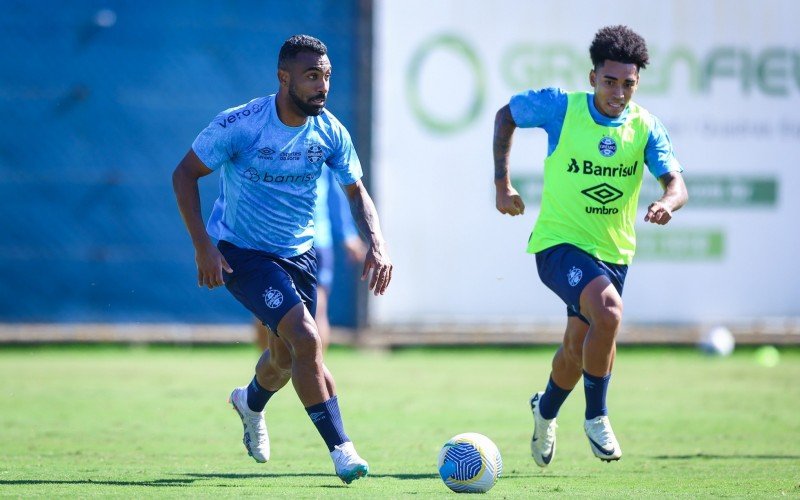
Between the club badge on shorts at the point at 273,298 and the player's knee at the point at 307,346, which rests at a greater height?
the club badge on shorts at the point at 273,298

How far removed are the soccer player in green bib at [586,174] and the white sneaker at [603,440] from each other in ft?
1.44

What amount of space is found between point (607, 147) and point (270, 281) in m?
2.29

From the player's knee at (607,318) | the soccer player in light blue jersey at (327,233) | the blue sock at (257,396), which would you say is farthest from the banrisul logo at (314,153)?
the soccer player in light blue jersey at (327,233)

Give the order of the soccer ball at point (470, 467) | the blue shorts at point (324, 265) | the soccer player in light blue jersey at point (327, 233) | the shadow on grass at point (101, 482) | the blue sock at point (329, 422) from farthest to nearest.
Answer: the blue shorts at point (324, 265), the soccer player in light blue jersey at point (327, 233), the blue sock at point (329, 422), the shadow on grass at point (101, 482), the soccer ball at point (470, 467)

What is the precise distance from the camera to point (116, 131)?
17.2 m

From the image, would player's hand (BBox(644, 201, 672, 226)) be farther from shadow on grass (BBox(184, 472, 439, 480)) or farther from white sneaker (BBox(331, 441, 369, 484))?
white sneaker (BBox(331, 441, 369, 484))

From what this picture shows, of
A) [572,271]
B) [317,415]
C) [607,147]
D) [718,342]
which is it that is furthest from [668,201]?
[718,342]

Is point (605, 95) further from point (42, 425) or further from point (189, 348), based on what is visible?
point (189, 348)

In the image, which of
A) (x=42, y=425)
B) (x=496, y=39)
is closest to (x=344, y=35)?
(x=496, y=39)

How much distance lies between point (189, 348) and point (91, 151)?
286 centimetres

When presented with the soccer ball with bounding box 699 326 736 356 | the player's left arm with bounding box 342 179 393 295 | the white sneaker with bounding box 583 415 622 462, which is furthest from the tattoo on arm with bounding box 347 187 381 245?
the soccer ball with bounding box 699 326 736 356

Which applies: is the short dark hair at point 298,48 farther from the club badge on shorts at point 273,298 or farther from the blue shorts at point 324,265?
the blue shorts at point 324,265

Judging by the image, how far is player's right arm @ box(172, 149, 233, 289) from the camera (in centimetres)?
725

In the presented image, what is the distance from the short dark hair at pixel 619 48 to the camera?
26.6 ft
